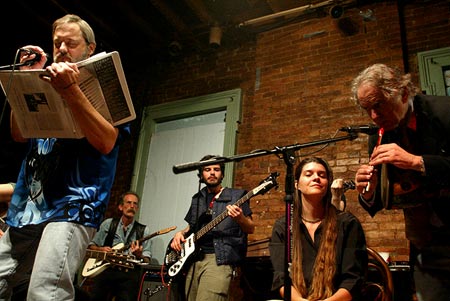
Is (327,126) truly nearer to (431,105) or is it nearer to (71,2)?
(431,105)

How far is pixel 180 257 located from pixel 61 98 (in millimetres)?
2640

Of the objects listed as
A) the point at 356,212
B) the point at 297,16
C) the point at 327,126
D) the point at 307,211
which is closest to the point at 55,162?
the point at 307,211

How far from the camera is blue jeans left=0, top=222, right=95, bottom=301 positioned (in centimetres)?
136

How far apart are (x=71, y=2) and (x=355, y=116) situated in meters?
4.16

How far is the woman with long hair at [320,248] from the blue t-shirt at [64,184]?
1124mm

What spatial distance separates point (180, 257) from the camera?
3.90 m

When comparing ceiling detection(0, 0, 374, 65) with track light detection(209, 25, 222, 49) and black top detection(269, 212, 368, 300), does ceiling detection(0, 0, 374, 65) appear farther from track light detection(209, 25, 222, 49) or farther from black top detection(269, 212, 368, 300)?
black top detection(269, 212, 368, 300)

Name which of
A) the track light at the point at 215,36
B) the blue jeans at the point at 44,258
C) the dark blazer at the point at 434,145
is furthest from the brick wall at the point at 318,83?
the blue jeans at the point at 44,258

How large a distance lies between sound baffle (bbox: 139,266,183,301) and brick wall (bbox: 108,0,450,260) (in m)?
1.10

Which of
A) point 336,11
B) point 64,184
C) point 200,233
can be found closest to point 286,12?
point 336,11

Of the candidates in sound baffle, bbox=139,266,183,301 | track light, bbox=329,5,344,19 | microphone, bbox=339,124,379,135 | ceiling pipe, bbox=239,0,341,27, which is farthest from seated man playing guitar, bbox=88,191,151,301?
track light, bbox=329,5,344,19

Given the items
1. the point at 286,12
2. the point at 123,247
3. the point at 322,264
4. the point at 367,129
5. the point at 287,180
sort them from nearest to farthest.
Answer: the point at 287,180 < the point at 367,129 < the point at 322,264 < the point at 123,247 < the point at 286,12

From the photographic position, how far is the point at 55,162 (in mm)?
1646

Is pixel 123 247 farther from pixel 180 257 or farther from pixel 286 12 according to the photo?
pixel 286 12
